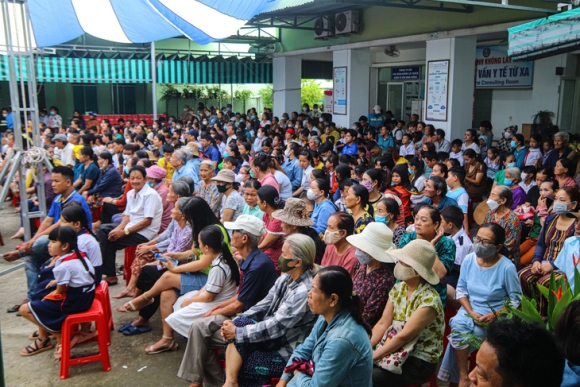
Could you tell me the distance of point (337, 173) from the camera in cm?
666

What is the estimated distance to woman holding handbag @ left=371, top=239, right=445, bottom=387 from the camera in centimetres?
312

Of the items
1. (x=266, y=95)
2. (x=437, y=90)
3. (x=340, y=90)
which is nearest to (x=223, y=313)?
(x=437, y=90)

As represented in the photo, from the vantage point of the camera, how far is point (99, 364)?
4359 mm

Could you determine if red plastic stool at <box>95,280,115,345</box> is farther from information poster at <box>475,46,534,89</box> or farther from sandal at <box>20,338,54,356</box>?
information poster at <box>475,46,534,89</box>

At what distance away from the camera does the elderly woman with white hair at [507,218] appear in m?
4.62

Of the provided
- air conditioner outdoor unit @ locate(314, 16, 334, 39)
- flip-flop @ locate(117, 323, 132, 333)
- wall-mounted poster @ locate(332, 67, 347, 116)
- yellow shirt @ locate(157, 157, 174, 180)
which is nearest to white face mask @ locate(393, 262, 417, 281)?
flip-flop @ locate(117, 323, 132, 333)

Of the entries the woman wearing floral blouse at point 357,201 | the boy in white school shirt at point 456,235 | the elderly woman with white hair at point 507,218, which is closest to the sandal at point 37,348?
the woman wearing floral blouse at point 357,201

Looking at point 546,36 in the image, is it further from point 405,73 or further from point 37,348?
point 405,73

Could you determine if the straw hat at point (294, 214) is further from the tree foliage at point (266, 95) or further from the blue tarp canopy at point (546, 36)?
the tree foliage at point (266, 95)

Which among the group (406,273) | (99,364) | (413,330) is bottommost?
(99,364)

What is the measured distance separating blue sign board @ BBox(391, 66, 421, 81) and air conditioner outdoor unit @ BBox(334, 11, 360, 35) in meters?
3.67

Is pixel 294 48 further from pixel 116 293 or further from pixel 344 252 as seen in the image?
pixel 344 252

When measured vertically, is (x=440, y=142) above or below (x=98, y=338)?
above

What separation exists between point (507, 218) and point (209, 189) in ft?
11.5
